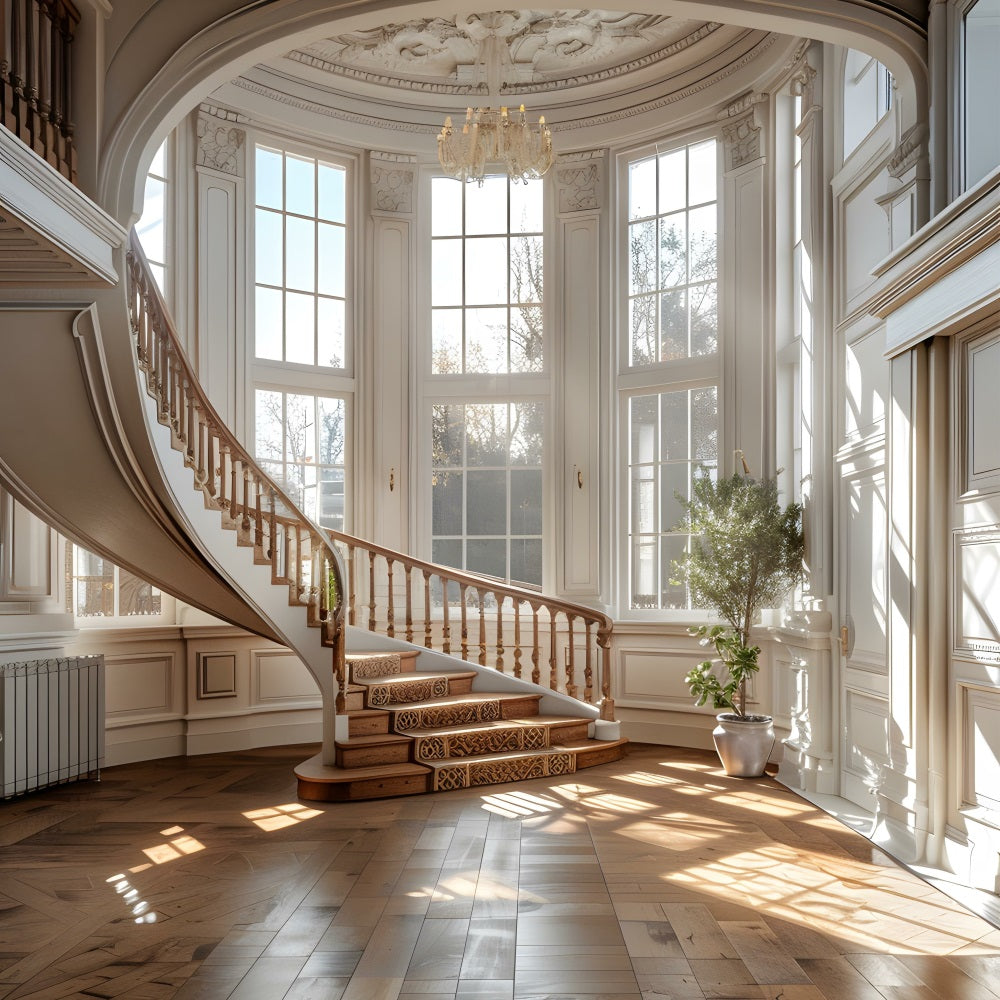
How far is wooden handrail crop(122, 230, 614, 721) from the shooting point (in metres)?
5.48

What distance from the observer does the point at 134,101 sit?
450cm

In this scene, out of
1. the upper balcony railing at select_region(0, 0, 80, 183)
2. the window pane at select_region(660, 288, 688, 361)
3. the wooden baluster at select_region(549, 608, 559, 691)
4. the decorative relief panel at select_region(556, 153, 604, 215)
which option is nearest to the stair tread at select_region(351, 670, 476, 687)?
the wooden baluster at select_region(549, 608, 559, 691)

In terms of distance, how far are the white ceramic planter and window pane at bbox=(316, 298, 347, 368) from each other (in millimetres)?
4314

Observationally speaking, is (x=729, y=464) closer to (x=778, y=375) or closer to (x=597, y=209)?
(x=778, y=375)

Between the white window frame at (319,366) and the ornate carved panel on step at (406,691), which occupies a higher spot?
the white window frame at (319,366)

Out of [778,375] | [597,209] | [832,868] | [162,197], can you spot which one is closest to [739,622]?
[778,375]

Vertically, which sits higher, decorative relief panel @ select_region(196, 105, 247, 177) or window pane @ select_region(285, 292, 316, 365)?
decorative relief panel @ select_region(196, 105, 247, 177)

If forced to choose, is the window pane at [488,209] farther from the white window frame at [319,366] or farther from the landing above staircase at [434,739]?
the landing above staircase at [434,739]

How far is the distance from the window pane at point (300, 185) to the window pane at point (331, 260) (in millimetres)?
207

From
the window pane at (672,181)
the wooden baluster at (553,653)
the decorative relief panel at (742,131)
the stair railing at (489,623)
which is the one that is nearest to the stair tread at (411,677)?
the stair railing at (489,623)

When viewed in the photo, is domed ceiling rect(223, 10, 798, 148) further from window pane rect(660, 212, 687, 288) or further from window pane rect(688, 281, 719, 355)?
window pane rect(688, 281, 719, 355)

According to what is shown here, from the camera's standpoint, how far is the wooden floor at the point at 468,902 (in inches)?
128

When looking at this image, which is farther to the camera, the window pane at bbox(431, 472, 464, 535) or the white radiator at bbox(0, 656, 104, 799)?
the window pane at bbox(431, 472, 464, 535)

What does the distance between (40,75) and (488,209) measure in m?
5.00
